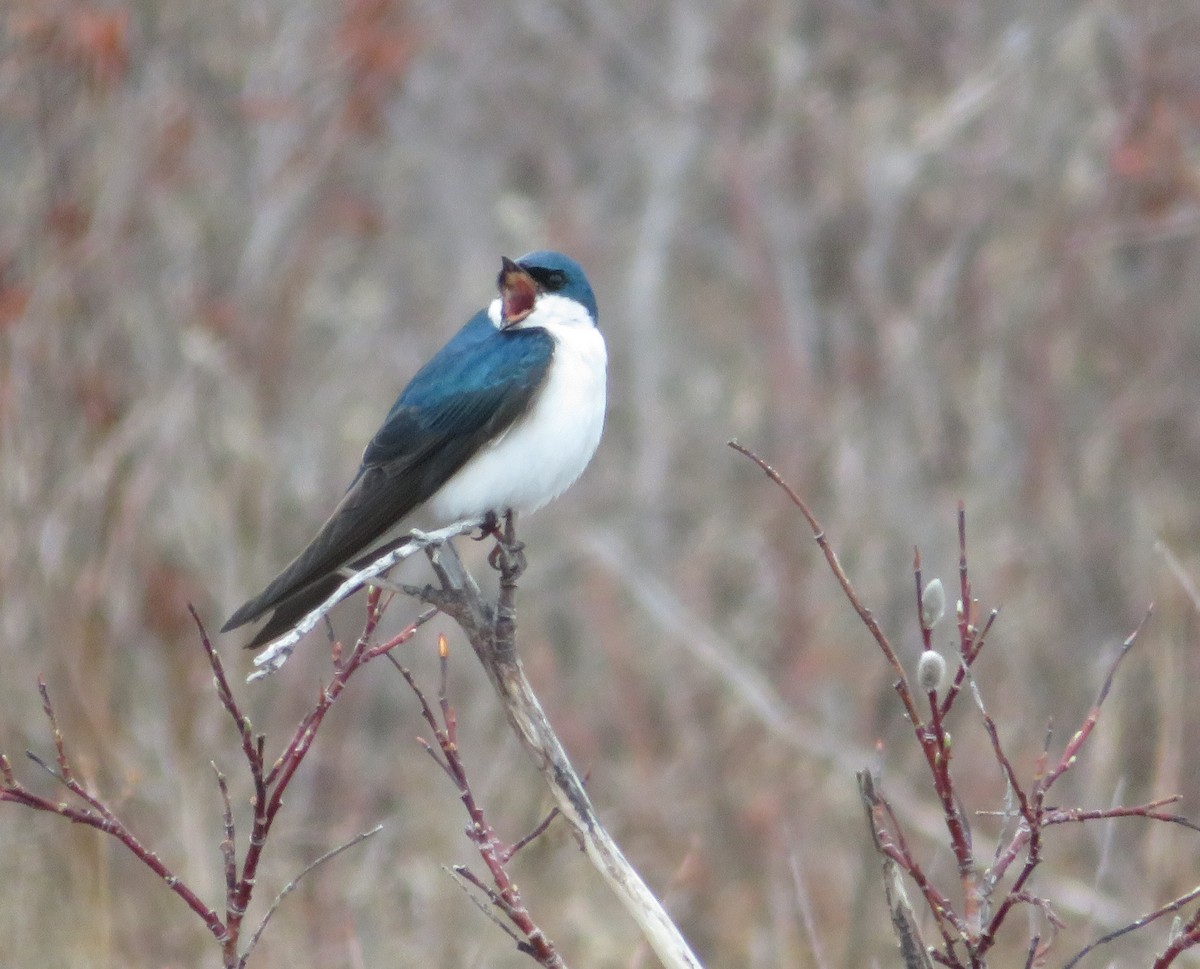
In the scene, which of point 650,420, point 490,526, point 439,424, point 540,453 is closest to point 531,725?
point 490,526

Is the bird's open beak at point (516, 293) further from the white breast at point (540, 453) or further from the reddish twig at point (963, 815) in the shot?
the reddish twig at point (963, 815)

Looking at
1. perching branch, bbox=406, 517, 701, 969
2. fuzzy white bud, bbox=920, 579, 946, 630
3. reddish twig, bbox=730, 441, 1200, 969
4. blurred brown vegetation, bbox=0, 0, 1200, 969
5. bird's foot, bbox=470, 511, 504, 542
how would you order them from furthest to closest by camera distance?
1. blurred brown vegetation, bbox=0, 0, 1200, 969
2. bird's foot, bbox=470, 511, 504, 542
3. perching branch, bbox=406, 517, 701, 969
4. fuzzy white bud, bbox=920, 579, 946, 630
5. reddish twig, bbox=730, 441, 1200, 969

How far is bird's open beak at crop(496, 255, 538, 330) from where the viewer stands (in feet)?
12.0

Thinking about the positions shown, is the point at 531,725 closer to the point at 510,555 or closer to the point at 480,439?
the point at 510,555

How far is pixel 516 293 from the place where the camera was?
3.70 metres

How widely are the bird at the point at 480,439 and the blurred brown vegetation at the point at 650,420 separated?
3.35ft

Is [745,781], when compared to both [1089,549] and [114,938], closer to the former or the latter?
[1089,549]

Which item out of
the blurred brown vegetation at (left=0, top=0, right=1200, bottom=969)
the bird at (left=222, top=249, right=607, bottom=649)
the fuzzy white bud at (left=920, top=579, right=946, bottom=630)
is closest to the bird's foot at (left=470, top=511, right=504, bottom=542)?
the bird at (left=222, top=249, right=607, bottom=649)

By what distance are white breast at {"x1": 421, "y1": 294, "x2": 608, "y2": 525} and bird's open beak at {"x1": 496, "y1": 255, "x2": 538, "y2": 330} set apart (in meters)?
0.26

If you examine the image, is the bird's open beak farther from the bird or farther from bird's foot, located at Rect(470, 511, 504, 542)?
bird's foot, located at Rect(470, 511, 504, 542)

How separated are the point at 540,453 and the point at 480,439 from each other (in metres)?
0.14

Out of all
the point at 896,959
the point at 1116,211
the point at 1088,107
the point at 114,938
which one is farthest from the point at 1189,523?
the point at 114,938

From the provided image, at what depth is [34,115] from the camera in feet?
16.7

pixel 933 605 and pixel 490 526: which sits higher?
pixel 490 526
